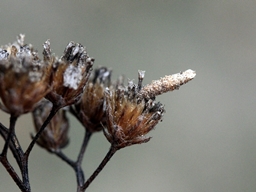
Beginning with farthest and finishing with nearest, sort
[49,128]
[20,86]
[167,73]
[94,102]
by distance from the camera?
[167,73] → [49,128] → [94,102] → [20,86]

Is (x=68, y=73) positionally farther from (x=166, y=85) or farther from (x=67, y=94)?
(x=166, y=85)

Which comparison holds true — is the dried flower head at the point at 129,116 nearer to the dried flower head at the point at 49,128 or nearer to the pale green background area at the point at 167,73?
the dried flower head at the point at 49,128

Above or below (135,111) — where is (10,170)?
below

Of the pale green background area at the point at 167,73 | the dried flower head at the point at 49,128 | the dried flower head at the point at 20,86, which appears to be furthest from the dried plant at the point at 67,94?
the pale green background area at the point at 167,73

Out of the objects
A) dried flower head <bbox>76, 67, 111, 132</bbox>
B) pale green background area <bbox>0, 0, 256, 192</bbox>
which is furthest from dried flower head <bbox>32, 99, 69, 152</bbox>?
pale green background area <bbox>0, 0, 256, 192</bbox>

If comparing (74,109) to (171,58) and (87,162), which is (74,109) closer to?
(87,162)

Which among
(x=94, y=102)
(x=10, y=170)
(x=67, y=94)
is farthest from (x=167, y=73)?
(x=10, y=170)
